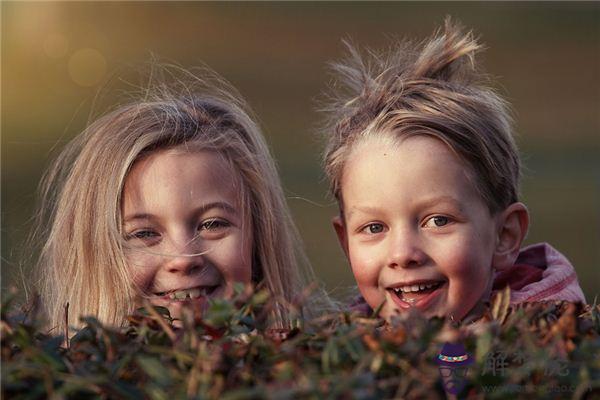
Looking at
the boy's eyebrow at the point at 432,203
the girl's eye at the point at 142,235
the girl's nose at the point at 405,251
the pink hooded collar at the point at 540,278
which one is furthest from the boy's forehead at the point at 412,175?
the girl's eye at the point at 142,235

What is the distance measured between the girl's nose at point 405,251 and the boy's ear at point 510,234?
16.2 inches

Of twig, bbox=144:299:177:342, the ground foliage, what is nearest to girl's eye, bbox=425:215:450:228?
the ground foliage

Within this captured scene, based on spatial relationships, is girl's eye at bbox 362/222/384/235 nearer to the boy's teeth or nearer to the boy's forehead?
the boy's forehead

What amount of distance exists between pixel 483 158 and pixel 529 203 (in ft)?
35.4

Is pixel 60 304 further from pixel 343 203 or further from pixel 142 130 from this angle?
pixel 343 203

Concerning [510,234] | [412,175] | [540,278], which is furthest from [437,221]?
[540,278]

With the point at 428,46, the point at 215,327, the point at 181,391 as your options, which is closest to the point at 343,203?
the point at 428,46

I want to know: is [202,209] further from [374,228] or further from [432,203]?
[432,203]

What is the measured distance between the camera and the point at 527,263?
11.9 ft

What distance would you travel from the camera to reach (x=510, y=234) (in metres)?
3.35

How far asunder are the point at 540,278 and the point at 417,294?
577 mm

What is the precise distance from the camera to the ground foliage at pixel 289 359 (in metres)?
1.27

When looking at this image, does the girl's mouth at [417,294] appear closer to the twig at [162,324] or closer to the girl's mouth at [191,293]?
the girl's mouth at [191,293]

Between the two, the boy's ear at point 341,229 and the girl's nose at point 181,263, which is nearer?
the girl's nose at point 181,263
